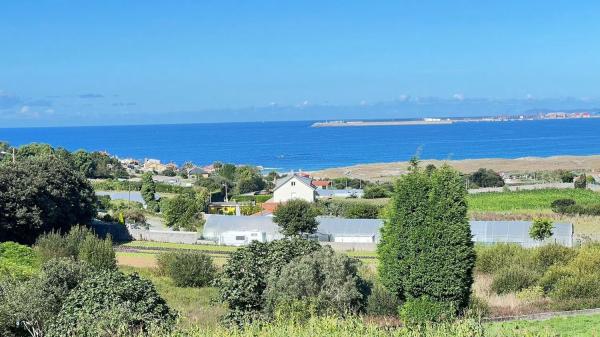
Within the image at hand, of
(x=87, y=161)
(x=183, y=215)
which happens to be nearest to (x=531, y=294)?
(x=183, y=215)

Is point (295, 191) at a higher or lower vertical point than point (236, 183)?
lower

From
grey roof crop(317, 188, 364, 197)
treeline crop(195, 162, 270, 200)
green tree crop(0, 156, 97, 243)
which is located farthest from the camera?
treeline crop(195, 162, 270, 200)

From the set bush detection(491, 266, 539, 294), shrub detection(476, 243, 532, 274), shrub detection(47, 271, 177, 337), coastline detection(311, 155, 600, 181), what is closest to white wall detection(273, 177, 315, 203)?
shrub detection(476, 243, 532, 274)

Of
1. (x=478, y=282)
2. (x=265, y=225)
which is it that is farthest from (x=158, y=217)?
(x=478, y=282)

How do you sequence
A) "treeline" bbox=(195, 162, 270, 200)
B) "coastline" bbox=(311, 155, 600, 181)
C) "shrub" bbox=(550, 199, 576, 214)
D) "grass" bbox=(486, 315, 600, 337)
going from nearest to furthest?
"grass" bbox=(486, 315, 600, 337), "shrub" bbox=(550, 199, 576, 214), "treeline" bbox=(195, 162, 270, 200), "coastline" bbox=(311, 155, 600, 181)

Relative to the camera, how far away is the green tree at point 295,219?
42.6 metres

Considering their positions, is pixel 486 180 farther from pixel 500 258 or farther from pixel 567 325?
pixel 567 325

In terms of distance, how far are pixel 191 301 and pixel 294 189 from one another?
3553cm

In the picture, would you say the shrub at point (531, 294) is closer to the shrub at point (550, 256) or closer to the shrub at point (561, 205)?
the shrub at point (550, 256)

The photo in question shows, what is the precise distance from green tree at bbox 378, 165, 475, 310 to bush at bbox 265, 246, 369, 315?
1.53 m

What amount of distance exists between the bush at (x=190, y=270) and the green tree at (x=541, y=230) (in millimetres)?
17046

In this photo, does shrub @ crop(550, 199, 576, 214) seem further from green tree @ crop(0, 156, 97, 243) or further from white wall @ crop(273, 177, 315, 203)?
green tree @ crop(0, 156, 97, 243)

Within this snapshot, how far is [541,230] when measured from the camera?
37094 mm

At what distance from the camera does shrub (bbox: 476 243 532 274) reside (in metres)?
28.6
